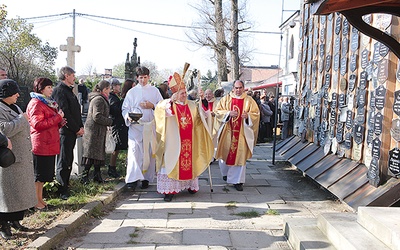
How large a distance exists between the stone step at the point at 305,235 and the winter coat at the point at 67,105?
311 centimetres

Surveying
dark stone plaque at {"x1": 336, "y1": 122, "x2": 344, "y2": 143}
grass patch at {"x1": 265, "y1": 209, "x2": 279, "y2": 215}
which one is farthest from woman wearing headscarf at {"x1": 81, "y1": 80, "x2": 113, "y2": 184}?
dark stone plaque at {"x1": 336, "y1": 122, "x2": 344, "y2": 143}

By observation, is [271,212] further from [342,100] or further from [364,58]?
[364,58]

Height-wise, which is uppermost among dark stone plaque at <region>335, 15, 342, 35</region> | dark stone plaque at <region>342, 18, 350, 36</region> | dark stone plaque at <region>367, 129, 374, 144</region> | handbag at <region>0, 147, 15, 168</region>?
dark stone plaque at <region>335, 15, 342, 35</region>

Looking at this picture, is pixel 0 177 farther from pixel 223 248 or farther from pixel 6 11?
pixel 6 11

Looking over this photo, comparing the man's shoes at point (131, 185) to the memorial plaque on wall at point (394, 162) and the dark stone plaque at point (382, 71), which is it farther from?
the dark stone plaque at point (382, 71)

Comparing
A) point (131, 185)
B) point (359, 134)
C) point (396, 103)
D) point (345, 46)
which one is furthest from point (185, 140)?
point (396, 103)

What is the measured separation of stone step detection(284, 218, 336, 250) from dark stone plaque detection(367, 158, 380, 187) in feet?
2.78

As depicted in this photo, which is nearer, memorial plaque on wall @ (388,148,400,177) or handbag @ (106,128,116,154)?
memorial plaque on wall @ (388,148,400,177)

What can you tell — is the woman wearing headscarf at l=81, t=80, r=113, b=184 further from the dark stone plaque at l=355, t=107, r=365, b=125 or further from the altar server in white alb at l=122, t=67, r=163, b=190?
the dark stone plaque at l=355, t=107, r=365, b=125

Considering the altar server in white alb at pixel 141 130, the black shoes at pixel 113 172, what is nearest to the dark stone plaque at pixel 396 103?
the altar server in white alb at pixel 141 130

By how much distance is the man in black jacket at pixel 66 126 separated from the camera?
5230mm

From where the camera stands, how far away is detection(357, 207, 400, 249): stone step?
3086 mm

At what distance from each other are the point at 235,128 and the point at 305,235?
9.52 feet

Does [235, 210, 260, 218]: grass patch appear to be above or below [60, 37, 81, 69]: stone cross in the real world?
below
